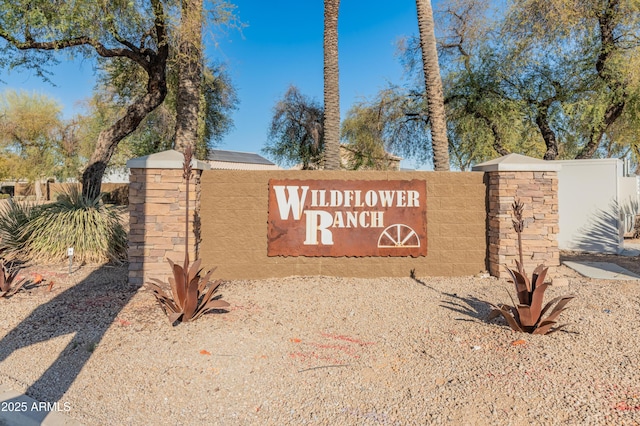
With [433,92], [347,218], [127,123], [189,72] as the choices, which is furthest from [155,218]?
[433,92]

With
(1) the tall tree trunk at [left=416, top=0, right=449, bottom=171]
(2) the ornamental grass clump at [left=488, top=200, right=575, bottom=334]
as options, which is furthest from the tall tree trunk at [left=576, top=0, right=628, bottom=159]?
(2) the ornamental grass clump at [left=488, top=200, right=575, bottom=334]

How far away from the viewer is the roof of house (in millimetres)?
43812

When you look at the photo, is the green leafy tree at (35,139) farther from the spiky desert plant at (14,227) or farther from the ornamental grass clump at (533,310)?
the ornamental grass clump at (533,310)

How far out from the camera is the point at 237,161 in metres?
45.8

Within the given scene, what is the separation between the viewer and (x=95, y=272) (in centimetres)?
768

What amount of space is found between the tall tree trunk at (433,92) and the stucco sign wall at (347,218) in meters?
3.71

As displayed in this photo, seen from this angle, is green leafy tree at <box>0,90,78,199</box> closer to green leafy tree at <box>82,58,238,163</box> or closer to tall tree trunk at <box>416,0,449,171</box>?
green leafy tree at <box>82,58,238,163</box>

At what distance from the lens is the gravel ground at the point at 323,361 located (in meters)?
3.02

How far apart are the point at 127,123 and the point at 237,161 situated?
34.4 metres

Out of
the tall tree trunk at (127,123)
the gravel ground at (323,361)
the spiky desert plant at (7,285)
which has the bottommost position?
the gravel ground at (323,361)

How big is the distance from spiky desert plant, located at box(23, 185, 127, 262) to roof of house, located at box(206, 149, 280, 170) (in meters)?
32.9

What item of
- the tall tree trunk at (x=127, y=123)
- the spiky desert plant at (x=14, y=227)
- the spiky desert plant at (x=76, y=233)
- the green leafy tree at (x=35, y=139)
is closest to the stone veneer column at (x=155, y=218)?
the spiky desert plant at (x=76, y=233)

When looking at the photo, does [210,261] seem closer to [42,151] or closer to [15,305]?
[15,305]

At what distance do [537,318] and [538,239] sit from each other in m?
3.06
